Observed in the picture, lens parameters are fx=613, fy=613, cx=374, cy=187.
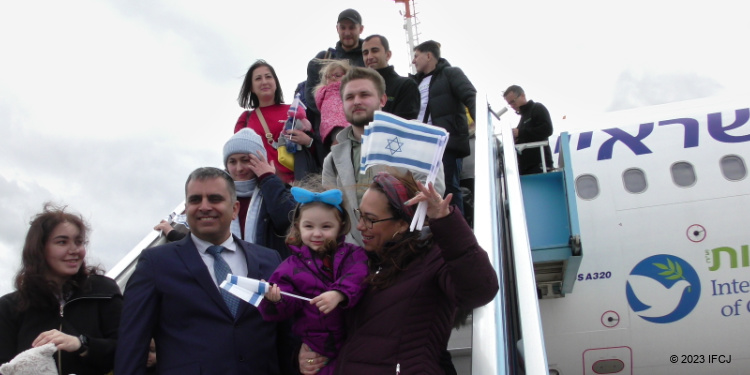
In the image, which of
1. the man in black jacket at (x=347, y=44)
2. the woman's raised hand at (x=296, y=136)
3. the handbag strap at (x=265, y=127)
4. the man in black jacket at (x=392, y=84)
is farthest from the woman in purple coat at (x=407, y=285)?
the man in black jacket at (x=347, y=44)

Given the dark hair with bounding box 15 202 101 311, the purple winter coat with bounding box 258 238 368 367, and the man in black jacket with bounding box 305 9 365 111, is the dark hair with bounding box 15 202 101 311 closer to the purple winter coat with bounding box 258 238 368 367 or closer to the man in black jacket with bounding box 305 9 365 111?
the purple winter coat with bounding box 258 238 368 367

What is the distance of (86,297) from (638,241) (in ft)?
18.0

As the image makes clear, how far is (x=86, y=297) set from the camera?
2809 millimetres

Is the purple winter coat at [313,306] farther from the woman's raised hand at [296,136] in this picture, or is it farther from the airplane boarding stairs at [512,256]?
the woman's raised hand at [296,136]

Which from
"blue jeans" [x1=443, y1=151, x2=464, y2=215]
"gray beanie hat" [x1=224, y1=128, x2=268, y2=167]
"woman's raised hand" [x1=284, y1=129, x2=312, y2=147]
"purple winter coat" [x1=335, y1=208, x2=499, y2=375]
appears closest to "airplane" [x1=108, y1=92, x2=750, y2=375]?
"blue jeans" [x1=443, y1=151, x2=464, y2=215]

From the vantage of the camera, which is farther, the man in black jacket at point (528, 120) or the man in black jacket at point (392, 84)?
the man in black jacket at point (528, 120)

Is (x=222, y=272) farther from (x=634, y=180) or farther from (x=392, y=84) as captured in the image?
(x=634, y=180)

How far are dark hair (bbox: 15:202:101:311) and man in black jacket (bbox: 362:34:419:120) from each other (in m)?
2.42

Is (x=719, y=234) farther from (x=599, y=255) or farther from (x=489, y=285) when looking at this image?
(x=489, y=285)

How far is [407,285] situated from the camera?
228 cm

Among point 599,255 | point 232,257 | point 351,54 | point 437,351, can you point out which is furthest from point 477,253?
point 599,255

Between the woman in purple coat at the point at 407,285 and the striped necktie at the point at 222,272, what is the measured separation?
1.39 ft

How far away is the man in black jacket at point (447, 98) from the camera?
503 cm

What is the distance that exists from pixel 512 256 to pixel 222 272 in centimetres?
172
